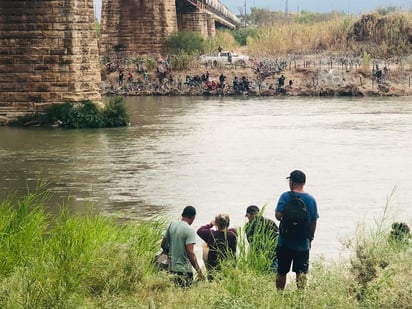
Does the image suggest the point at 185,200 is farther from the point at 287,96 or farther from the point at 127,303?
the point at 287,96

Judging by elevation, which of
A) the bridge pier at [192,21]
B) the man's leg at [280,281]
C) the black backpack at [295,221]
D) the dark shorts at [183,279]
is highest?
the bridge pier at [192,21]

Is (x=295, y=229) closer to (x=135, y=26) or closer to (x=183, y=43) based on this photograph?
(x=183, y=43)

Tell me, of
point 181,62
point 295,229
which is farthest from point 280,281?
point 181,62

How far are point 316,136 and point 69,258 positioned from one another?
19.5 m

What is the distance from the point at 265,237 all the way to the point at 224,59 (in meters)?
40.2

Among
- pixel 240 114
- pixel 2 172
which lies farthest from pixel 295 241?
pixel 240 114

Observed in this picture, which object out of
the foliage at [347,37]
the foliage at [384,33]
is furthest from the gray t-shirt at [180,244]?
the foliage at [347,37]

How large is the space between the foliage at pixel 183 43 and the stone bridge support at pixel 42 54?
2142cm

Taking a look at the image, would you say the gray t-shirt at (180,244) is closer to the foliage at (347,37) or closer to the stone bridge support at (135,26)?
the stone bridge support at (135,26)

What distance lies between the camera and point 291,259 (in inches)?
393

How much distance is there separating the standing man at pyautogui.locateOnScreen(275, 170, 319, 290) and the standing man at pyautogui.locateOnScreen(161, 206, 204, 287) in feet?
3.45

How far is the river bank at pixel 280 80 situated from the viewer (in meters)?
46.6

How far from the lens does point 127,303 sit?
31.4ft

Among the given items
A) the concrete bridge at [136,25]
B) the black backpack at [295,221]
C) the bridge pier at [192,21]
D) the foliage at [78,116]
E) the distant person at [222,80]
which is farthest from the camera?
the bridge pier at [192,21]
